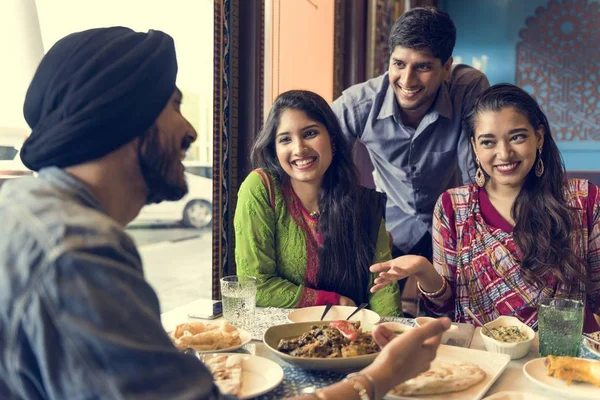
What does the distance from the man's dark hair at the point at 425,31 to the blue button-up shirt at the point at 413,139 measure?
0.22m

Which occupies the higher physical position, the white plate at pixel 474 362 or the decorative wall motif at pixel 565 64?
the decorative wall motif at pixel 565 64

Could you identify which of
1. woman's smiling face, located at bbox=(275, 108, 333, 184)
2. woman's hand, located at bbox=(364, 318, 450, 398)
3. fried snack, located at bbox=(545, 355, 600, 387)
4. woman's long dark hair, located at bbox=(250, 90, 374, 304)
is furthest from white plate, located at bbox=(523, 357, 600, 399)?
woman's smiling face, located at bbox=(275, 108, 333, 184)

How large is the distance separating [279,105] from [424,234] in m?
1.08

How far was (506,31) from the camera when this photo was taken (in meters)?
6.25

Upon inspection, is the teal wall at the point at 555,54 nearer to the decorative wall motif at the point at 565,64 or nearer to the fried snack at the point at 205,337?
the decorative wall motif at the point at 565,64

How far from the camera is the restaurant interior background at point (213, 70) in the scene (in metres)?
1.47

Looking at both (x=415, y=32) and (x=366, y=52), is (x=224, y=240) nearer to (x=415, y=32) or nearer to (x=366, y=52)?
(x=415, y=32)

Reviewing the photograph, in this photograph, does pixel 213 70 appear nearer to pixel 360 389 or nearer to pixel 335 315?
pixel 335 315

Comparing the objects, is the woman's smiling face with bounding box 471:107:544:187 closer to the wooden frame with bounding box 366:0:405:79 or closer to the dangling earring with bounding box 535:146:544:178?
the dangling earring with bounding box 535:146:544:178

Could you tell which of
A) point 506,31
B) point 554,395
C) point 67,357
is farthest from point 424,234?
point 506,31

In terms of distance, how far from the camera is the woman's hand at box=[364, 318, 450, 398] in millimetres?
956

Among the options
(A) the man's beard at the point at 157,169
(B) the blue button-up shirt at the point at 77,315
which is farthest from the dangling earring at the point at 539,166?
(B) the blue button-up shirt at the point at 77,315

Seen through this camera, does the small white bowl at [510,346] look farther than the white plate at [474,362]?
Yes

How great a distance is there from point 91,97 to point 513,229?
4.77 feet
